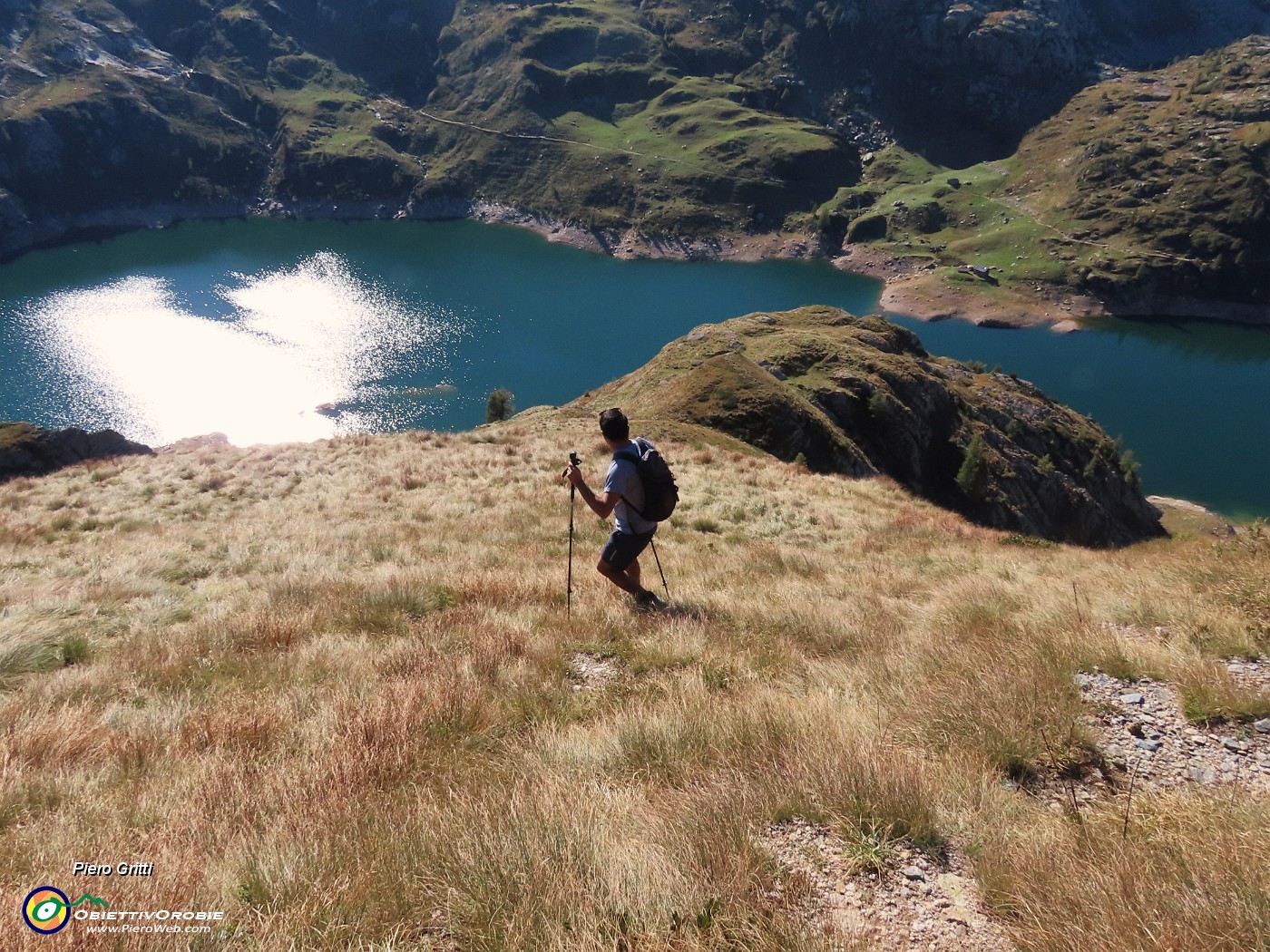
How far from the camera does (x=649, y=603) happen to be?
9.27 metres

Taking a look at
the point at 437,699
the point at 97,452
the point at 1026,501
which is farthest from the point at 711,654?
the point at 1026,501

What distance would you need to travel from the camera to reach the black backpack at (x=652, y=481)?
8.38 metres

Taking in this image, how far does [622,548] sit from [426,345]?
117 m

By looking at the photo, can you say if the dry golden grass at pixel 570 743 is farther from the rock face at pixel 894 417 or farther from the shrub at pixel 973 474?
the shrub at pixel 973 474

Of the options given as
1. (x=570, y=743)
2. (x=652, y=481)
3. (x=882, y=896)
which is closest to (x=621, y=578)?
(x=652, y=481)

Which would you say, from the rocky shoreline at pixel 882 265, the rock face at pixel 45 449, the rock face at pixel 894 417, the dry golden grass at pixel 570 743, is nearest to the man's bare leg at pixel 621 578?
the dry golden grass at pixel 570 743

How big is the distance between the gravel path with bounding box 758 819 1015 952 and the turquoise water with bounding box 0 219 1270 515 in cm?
9441

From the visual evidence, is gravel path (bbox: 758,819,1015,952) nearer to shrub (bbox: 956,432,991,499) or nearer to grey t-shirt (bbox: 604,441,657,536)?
grey t-shirt (bbox: 604,441,657,536)

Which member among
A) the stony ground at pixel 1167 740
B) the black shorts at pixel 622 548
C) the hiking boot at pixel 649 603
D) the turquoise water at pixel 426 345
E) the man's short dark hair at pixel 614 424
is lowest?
the turquoise water at pixel 426 345

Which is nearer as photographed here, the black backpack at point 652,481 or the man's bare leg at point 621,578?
the black backpack at point 652,481

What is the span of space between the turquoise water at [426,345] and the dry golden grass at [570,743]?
8785cm

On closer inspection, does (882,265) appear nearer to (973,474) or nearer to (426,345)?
(426,345)

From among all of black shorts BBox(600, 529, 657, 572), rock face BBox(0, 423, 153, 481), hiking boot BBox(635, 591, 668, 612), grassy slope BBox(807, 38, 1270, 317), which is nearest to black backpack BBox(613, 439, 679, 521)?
black shorts BBox(600, 529, 657, 572)

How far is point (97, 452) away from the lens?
36.8 meters
